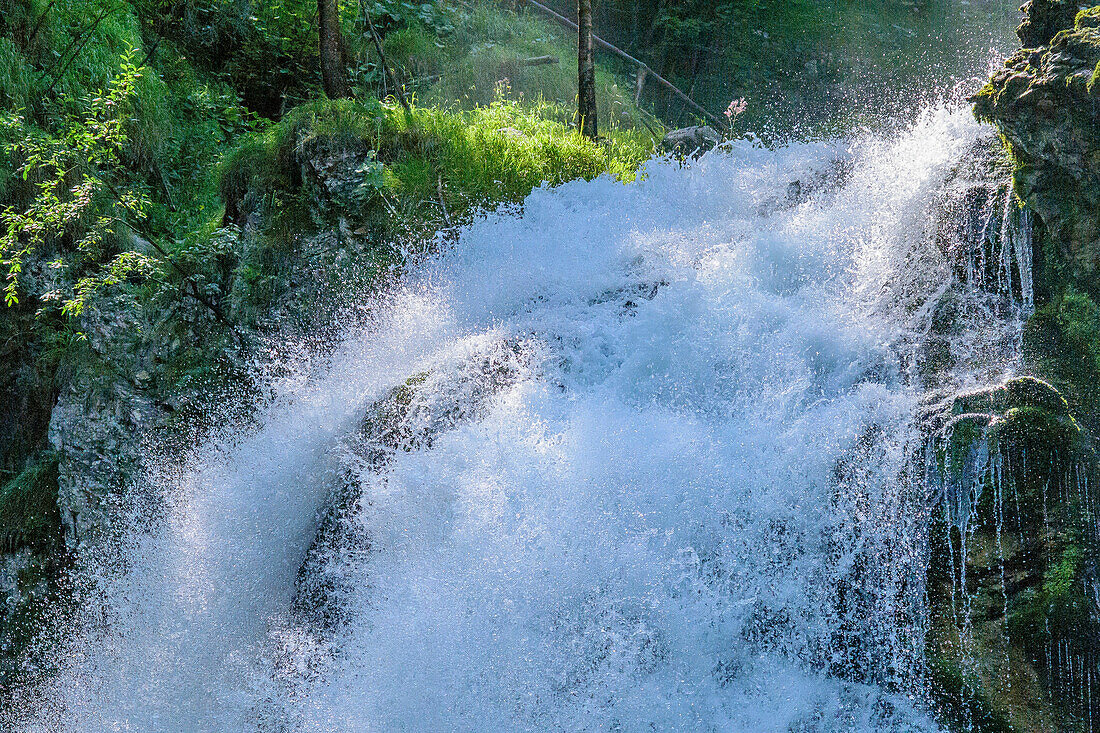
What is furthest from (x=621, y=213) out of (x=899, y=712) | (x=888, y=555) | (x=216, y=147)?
(x=216, y=147)

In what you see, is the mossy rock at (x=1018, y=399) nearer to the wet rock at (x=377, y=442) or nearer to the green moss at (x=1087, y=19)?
the green moss at (x=1087, y=19)

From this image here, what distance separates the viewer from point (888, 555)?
357 centimetres

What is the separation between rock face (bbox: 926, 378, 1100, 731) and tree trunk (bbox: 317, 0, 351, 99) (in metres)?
6.49

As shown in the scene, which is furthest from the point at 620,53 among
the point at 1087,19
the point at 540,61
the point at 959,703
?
the point at 959,703

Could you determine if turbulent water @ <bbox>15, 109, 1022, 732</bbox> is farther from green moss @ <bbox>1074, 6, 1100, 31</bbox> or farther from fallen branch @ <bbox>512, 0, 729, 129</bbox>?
fallen branch @ <bbox>512, 0, 729, 129</bbox>

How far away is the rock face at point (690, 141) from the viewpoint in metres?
7.94

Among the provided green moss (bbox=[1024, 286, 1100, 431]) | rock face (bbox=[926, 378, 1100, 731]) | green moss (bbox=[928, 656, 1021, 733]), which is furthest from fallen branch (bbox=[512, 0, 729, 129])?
green moss (bbox=[928, 656, 1021, 733])

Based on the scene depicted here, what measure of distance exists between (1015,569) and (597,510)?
1.95m

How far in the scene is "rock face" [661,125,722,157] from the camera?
313 inches

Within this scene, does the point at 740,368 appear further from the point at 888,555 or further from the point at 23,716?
the point at 23,716

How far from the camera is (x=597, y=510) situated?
12.4 ft

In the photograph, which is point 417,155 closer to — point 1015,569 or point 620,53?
point 1015,569

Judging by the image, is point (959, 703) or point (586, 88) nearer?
point (959, 703)

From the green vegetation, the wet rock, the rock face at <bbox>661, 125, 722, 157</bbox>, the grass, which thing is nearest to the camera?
the wet rock
